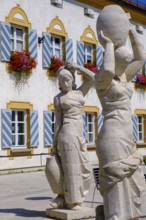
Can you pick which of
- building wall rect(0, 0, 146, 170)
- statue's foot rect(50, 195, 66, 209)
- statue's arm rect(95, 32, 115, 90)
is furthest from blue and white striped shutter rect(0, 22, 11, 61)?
statue's arm rect(95, 32, 115, 90)

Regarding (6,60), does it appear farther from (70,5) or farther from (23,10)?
(70,5)

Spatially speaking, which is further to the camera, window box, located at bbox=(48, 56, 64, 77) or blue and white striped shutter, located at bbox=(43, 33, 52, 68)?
window box, located at bbox=(48, 56, 64, 77)

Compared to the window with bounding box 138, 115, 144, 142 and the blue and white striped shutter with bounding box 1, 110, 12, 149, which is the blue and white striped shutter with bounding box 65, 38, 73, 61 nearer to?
the blue and white striped shutter with bounding box 1, 110, 12, 149

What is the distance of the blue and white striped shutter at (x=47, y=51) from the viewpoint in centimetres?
2075

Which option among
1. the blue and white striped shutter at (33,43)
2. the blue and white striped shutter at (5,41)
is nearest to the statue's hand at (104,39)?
the blue and white striped shutter at (5,41)

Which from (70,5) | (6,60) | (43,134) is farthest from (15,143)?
(70,5)

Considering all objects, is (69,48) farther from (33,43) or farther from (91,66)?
(33,43)

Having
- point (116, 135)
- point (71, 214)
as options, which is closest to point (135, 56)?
point (116, 135)

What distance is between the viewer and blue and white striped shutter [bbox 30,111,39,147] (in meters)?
19.9

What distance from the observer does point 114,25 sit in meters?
4.75

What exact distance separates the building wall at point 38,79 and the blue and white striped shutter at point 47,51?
0.18 meters

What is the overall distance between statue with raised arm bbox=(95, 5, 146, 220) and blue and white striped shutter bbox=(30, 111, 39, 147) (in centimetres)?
1526

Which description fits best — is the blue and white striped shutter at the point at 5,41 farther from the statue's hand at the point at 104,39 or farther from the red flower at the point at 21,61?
the statue's hand at the point at 104,39

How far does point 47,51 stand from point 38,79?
4.09ft
